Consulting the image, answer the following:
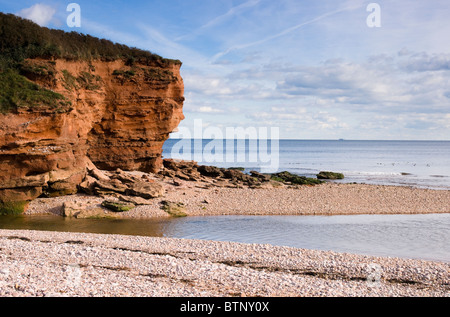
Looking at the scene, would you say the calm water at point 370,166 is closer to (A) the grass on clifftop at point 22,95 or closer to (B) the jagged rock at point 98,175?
(B) the jagged rock at point 98,175

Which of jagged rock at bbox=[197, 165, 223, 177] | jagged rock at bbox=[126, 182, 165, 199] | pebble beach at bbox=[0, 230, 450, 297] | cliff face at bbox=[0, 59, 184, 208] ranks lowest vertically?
pebble beach at bbox=[0, 230, 450, 297]

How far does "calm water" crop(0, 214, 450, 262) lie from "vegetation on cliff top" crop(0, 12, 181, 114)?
20.3 feet

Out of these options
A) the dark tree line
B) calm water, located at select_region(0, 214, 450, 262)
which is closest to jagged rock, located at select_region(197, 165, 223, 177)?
the dark tree line

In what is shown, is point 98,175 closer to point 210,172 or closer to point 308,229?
point 210,172

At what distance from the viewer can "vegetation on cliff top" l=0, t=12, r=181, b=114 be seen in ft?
71.7

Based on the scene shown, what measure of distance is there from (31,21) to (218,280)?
74.0 ft

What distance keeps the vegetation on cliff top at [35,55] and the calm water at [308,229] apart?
20.3 ft

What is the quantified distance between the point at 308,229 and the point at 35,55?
18385 mm

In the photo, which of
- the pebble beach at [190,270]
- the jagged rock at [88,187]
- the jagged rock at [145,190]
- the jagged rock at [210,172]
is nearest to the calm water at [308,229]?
the pebble beach at [190,270]

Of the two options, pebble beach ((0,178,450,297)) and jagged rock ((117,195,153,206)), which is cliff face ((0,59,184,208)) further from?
pebble beach ((0,178,450,297))

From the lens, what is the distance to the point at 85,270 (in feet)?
37.8
